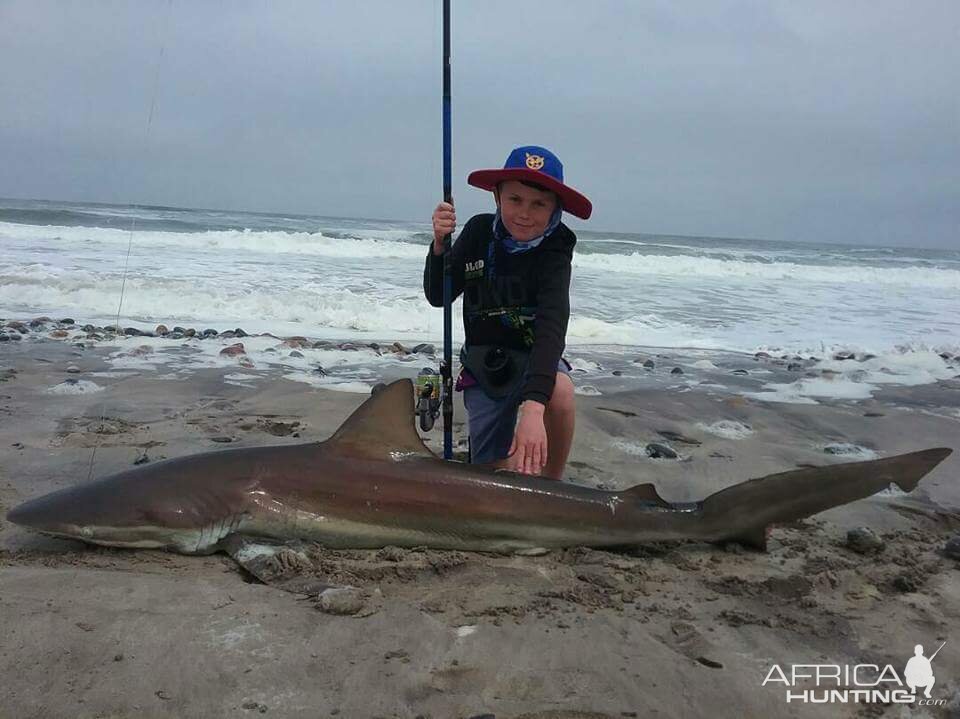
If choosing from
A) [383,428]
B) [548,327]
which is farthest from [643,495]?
[383,428]

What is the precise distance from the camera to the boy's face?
347 centimetres

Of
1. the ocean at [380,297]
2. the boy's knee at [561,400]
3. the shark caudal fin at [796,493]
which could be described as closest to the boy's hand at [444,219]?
the boy's knee at [561,400]

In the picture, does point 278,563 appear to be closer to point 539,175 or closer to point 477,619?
point 477,619

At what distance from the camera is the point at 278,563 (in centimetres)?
272

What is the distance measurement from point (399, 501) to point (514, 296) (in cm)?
121

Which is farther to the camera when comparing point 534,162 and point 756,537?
point 534,162

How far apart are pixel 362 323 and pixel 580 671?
9253mm

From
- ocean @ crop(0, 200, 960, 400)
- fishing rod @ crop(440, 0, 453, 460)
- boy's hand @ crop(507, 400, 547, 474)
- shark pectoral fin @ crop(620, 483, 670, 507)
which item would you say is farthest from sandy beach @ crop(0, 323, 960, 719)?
ocean @ crop(0, 200, 960, 400)

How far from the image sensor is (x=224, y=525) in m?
2.92

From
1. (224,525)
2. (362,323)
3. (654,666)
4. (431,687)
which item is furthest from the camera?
(362,323)

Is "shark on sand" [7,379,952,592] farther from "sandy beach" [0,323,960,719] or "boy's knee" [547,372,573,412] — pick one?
"boy's knee" [547,372,573,412]

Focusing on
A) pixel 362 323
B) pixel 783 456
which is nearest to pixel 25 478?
pixel 783 456

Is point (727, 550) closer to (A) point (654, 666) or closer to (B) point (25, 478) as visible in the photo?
(A) point (654, 666)

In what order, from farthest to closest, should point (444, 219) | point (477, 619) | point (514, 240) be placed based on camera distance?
point (514, 240)
point (444, 219)
point (477, 619)
